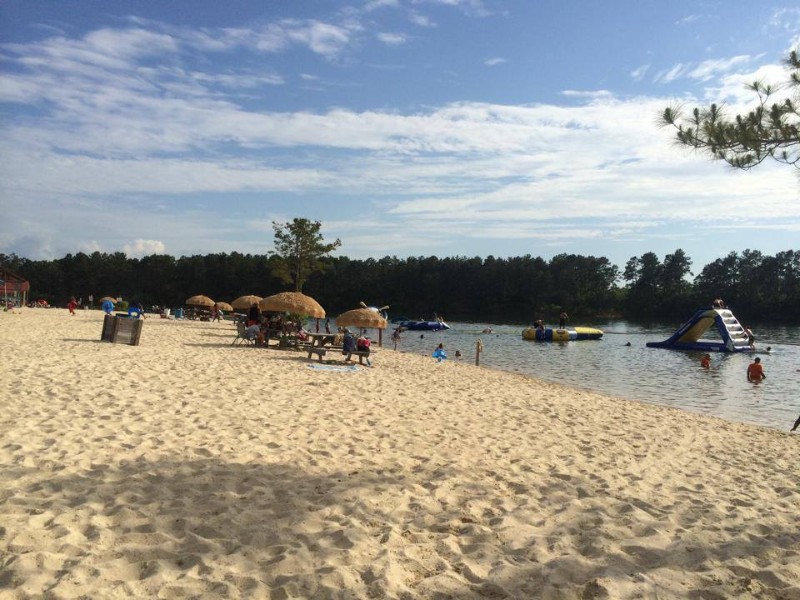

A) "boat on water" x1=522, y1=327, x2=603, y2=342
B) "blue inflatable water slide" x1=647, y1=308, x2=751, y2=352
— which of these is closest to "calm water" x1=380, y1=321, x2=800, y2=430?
"boat on water" x1=522, y1=327, x2=603, y2=342

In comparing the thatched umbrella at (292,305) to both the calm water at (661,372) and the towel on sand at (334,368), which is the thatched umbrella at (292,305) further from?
the calm water at (661,372)

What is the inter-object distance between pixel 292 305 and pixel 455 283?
86115 mm

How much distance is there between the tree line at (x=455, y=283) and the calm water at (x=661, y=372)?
181ft

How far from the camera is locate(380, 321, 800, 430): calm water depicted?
16812mm

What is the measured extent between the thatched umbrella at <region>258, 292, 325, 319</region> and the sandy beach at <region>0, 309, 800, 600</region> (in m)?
9.26

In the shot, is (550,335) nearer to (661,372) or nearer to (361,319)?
(661,372)

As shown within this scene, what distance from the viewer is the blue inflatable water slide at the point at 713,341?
37.1m

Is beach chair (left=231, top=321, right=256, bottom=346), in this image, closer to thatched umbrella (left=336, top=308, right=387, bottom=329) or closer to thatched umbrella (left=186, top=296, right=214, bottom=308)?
thatched umbrella (left=336, top=308, right=387, bottom=329)

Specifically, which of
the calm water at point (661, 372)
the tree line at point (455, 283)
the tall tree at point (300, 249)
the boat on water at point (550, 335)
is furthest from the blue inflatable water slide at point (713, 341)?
the tree line at point (455, 283)

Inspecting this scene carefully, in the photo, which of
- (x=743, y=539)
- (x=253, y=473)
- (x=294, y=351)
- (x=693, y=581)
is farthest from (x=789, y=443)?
(x=294, y=351)

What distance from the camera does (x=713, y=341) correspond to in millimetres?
38844

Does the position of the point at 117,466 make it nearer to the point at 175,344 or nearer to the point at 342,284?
the point at 175,344

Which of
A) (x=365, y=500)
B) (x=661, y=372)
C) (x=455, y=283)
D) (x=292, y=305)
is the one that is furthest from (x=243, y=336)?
(x=455, y=283)

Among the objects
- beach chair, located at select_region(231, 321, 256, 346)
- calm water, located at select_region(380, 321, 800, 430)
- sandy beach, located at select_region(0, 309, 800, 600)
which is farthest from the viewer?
beach chair, located at select_region(231, 321, 256, 346)
